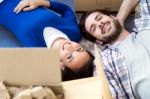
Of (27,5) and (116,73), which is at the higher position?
(27,5)

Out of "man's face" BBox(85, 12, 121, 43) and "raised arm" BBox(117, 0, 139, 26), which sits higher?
"raised arm" BBox(117, 0, 139, 26)

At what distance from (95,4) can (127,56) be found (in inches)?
24.2

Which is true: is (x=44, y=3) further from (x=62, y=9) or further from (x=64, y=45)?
(x=64, y=45)

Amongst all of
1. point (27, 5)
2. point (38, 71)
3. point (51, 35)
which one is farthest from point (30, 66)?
point (27, 5)

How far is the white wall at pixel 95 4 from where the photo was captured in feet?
5.89

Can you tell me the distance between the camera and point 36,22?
5.03ft

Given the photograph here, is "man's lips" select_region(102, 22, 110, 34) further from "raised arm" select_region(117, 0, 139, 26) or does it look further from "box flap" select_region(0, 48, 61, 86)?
"box flap" select_region(0, 48, 61, 86)

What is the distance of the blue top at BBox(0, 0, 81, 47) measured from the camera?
1.53m

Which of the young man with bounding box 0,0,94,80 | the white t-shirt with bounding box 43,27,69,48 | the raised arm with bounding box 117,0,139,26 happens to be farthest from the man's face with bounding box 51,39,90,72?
the raised arm with bounding box 117,0,139,26

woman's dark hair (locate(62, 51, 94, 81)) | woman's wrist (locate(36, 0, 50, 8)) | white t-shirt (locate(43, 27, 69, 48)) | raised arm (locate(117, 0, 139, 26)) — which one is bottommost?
woman's dark hair (locate(62, 51, 94, 81))

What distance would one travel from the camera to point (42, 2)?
162 cm

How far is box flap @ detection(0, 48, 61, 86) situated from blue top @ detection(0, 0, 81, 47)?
0.58 metres

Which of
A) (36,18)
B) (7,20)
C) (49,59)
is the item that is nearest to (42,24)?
(36,18)

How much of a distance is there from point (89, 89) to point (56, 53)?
6.7 inches
